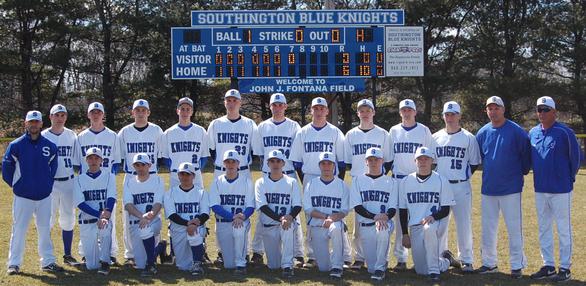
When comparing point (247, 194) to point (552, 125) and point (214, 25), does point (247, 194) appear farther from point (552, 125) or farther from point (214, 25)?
point (214, 25)

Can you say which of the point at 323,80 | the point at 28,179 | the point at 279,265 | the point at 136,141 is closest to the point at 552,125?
the point at 279,265

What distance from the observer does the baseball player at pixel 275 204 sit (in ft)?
23.4

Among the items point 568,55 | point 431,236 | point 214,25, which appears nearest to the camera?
point 431,236

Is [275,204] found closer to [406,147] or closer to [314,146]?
[314,146]

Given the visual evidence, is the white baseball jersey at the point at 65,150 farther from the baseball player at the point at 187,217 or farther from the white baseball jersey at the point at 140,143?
the baseball player at the point at 187,217

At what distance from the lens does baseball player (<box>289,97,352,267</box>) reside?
25.1ft

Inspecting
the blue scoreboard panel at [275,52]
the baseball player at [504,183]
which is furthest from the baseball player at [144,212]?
the blue scoreboard panel at [275,52]

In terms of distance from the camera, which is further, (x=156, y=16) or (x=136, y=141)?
(x=156, y=16)

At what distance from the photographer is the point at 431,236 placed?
659 centimetres

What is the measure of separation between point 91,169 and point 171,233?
1.23m

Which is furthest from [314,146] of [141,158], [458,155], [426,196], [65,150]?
[65,150]

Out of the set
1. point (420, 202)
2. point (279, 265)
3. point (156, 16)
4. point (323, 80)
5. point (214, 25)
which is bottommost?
point (279, 265)

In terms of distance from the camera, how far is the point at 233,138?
25.9ft

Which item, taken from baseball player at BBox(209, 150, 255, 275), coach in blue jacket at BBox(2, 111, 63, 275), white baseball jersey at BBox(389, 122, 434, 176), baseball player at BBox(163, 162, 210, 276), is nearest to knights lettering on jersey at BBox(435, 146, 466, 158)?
white baseball jersey at BBox(389, 122, 434, 176)
